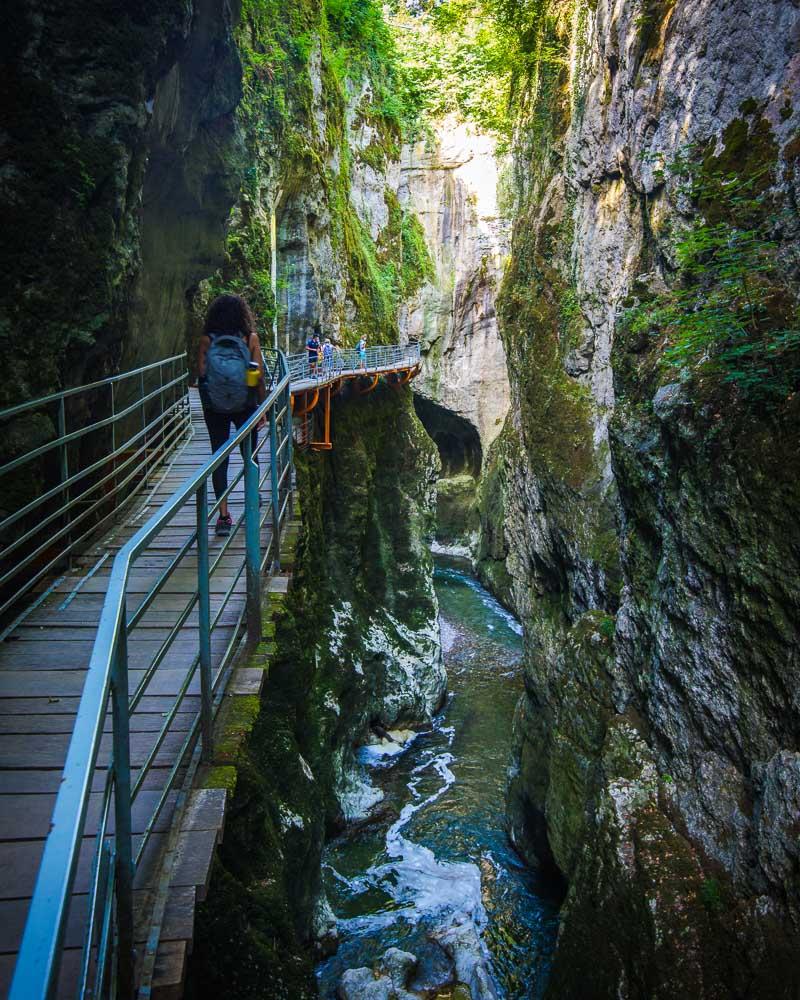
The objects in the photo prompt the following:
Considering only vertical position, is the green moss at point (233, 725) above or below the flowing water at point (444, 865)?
above

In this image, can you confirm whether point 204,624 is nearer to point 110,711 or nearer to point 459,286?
point 110,711

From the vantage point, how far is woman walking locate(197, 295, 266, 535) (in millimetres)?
4941

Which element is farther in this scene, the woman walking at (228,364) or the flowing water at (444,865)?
the flowing water at (444,865)

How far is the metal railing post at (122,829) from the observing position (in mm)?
1874

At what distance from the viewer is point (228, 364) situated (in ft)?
16.2

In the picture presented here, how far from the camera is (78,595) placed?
13.8ft

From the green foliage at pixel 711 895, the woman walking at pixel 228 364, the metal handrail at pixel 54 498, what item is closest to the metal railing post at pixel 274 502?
the woman walking at pixel 228 364

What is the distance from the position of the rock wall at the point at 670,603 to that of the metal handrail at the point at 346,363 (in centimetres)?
486

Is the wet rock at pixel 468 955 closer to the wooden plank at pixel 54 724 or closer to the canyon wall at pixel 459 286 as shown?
the wooden plank at pixel 54 724

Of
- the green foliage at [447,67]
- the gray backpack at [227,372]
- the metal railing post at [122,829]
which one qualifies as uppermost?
the green foliage at [447,67]

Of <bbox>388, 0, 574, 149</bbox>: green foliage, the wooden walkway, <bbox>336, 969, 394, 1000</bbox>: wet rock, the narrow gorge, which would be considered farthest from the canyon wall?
the wooden walkway

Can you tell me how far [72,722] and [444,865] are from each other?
9927 mm

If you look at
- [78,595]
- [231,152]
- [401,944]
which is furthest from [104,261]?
[401,944]

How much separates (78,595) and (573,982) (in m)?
5.80
